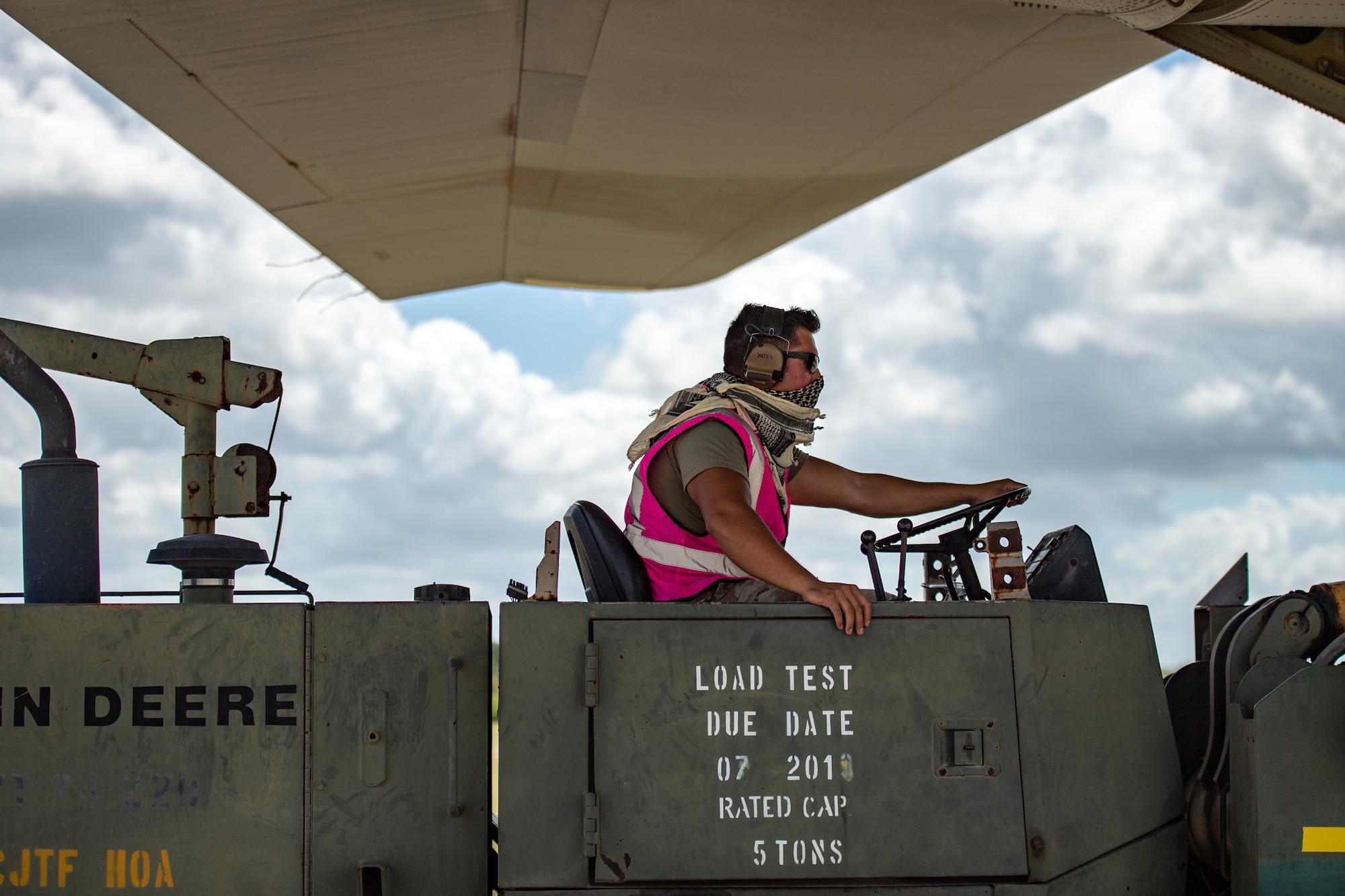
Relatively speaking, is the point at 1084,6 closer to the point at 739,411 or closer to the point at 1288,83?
the point at 1288,83

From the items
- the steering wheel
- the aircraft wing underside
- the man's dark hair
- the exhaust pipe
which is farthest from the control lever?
the aircraft wing underside

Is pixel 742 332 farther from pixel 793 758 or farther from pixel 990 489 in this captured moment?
pixel 793 758

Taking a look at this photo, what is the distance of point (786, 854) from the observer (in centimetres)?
296

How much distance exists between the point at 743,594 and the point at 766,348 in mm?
812

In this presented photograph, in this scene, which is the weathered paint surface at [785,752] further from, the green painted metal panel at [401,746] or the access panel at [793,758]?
the green painted metal panel at [401,746]

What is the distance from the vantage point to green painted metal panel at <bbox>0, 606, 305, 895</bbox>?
122 inches

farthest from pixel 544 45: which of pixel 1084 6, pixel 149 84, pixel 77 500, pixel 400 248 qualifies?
pixel 77 500

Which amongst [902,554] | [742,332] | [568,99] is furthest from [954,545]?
[568,99]

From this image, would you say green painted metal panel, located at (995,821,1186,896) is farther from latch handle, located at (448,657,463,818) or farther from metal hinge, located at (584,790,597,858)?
latch handle, located at (448,657,463,818)

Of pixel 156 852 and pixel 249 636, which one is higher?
pixel 249 636

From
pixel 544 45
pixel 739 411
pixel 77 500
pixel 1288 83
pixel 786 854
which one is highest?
pixel 544 45

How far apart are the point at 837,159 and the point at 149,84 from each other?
560cm

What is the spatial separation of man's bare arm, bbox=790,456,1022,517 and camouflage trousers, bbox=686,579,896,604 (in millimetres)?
1142

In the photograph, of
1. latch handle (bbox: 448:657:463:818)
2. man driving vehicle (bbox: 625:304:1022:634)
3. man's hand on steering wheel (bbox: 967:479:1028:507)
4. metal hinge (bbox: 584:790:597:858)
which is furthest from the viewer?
man's hand on steering wheel (bbox: 967:479:1028:507)
